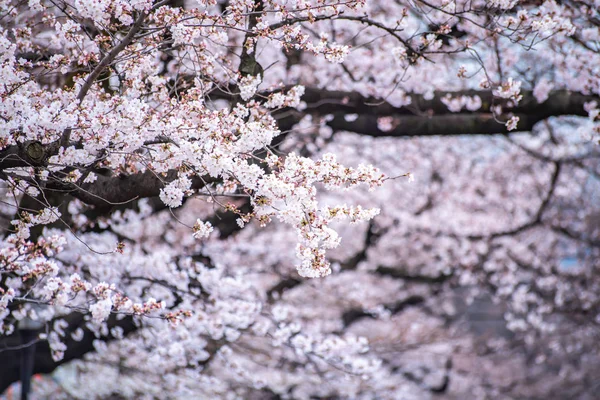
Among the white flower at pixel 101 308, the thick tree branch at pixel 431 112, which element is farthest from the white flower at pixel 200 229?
the thick tree branch at pixel 431 112

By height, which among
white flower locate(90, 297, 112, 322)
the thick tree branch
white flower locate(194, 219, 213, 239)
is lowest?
white flower locate(90, 297, 112, 322)

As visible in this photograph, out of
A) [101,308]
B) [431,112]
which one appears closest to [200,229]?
[101,308]

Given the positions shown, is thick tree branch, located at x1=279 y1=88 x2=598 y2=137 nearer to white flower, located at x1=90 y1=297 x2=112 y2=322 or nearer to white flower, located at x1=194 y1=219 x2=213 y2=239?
white flower, located at x1=194 y1=219 x2=213 y2=239

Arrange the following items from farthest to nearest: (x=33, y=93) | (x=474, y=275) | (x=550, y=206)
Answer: (x=550, y=206) → (x=474, y=275) → (x=33, y=93)

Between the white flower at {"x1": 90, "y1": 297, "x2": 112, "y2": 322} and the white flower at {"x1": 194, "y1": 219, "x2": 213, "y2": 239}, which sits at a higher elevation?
the white flower at {"x1": 194, "y1": 219, "x2": 213, "y2": 239}

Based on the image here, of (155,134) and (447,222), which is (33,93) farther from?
(447,222)

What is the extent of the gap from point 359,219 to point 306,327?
6730 millimetres

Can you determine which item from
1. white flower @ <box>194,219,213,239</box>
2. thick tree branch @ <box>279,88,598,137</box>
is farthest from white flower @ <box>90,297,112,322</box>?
thick tree branch @ <box>279,88,598,137</box>

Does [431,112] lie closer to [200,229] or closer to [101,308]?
[200,229]

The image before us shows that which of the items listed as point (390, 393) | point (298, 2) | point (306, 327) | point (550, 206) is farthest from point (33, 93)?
point (550, 206)

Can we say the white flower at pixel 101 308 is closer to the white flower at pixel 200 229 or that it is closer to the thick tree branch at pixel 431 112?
the white flower at pixel 200 229

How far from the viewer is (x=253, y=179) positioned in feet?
11.1

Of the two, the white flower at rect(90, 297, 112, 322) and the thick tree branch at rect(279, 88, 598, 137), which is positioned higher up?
the thick tree branch at rect(279, 88, 598, 137)

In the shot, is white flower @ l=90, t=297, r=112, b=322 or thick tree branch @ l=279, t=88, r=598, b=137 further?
thick tree branch @ l=279, t=88, r=598, b=137
